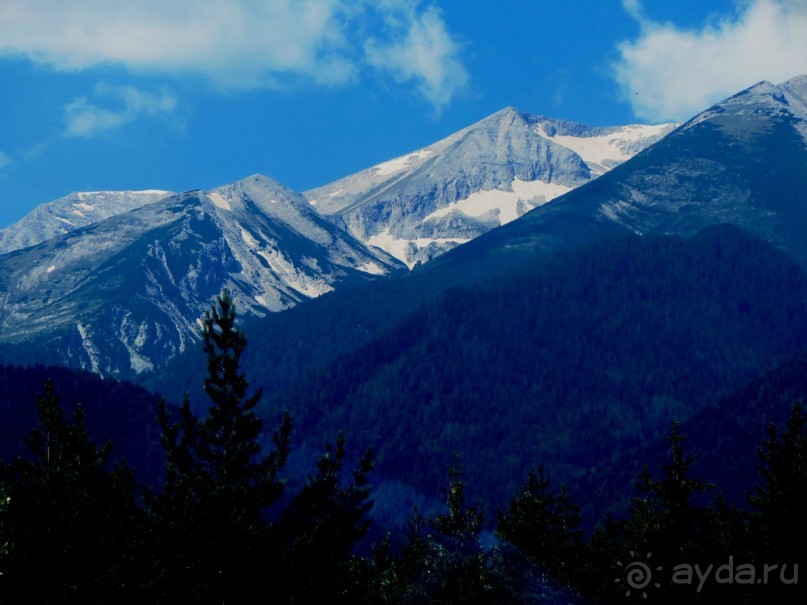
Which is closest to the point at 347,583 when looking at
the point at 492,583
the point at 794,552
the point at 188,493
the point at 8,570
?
the point at 188,493

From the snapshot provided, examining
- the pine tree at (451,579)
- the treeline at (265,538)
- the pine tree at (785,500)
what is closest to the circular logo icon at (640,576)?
the treeline at (265,538)

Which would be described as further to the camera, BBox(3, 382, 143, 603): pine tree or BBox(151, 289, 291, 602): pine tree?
BBox(151, 289, 291, 602): pine tree

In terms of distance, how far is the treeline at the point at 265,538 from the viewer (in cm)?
4625

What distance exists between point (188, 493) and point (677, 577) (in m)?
25.4

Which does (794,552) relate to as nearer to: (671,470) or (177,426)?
(671,470)

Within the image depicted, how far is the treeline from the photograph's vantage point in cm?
4625

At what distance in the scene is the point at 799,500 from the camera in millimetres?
68750

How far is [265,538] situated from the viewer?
47906 millimetres

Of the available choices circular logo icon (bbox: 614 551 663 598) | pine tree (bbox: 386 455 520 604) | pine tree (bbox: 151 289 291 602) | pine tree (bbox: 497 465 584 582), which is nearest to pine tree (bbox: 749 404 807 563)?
circular logo icon (bbox: 614 551 663 598)

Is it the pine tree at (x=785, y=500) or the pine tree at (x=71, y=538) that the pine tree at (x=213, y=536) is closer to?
the pine tree at (x=71, y=538)

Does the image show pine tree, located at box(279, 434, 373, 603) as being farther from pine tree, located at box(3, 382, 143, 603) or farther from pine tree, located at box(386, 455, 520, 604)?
pine tree, located at box(3, 382, 143, 603)

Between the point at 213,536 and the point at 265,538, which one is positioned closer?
the point at 213,536

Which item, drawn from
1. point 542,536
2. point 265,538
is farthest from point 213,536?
point 542,536

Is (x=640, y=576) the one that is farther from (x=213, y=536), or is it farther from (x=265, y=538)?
(x=213, y=536)
